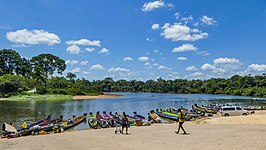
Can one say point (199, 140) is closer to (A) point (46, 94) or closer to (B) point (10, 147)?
(B) point (10, 147)

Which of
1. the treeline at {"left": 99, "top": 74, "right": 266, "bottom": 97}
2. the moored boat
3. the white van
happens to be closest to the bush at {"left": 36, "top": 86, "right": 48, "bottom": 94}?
the moored boat

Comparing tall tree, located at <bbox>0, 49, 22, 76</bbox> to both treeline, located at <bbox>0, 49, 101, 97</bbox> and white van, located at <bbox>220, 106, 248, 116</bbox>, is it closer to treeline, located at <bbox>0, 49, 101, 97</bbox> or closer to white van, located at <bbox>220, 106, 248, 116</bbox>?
treeline, located at <bbox>0, 49, 101, 97</bbox>

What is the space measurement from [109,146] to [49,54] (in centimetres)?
11324

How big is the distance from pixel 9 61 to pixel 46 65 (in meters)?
21.7

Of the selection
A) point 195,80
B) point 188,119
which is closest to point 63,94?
point 188,119

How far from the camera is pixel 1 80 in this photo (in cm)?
9300

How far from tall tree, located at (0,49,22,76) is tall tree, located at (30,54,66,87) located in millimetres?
13539

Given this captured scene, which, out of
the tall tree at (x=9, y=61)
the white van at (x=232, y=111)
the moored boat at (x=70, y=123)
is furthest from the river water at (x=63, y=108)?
the tall tree at (x=9, y=61)

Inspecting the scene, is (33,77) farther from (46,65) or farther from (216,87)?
(216,87)

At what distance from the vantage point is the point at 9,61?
126000 mm

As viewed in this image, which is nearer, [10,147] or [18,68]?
[10,147]

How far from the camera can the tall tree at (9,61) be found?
122 metres

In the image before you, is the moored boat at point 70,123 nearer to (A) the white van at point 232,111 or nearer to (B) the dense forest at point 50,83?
(A) the white van at point 232,111

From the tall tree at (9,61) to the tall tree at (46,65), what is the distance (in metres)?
13.5
